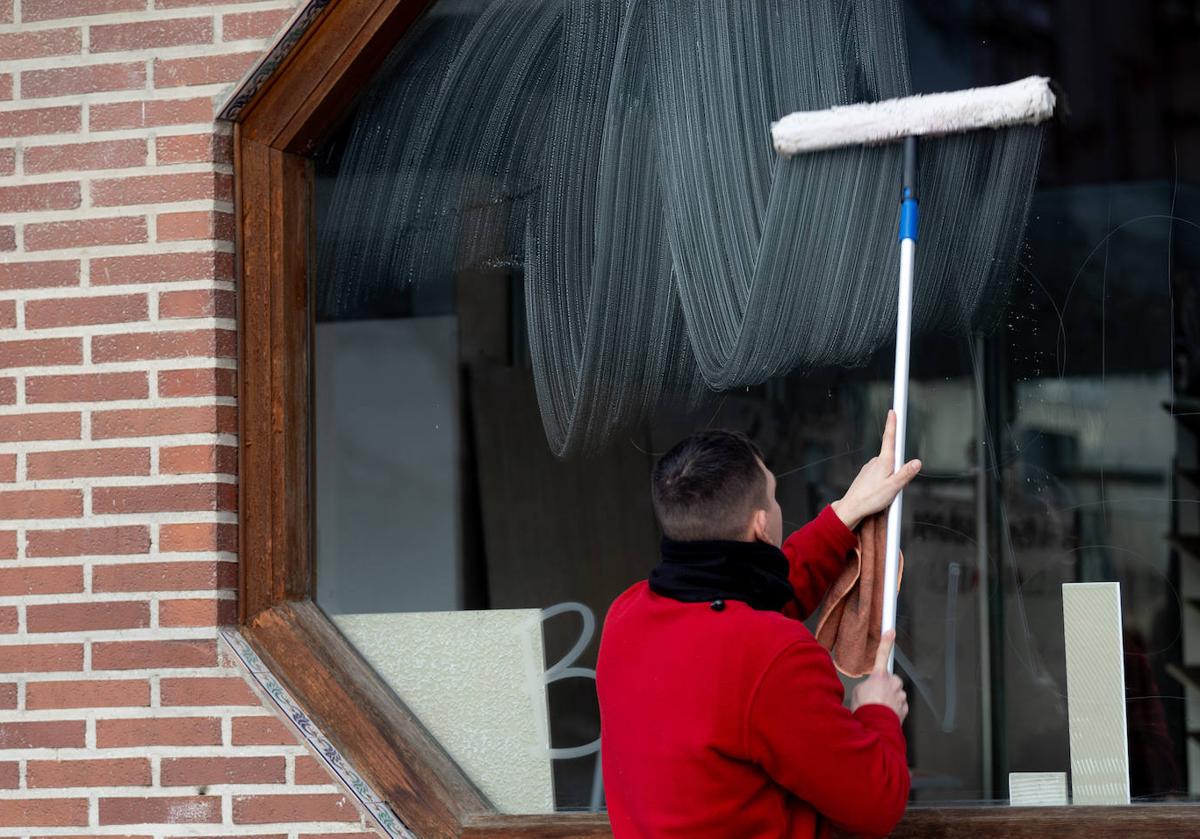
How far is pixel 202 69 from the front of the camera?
328 centimetres

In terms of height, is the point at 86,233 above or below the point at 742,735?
above

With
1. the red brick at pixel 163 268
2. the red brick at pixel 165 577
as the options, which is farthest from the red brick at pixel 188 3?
the red brick at pixel 165 577

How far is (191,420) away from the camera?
3238mm

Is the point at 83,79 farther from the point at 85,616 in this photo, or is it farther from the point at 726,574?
the point at 726,574

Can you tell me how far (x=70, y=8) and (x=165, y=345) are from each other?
32.2 inches

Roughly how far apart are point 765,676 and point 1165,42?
1611mm

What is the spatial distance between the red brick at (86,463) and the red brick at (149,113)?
2.39ft

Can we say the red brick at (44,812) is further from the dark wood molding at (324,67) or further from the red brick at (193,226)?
the dark wood molding at (324,67)

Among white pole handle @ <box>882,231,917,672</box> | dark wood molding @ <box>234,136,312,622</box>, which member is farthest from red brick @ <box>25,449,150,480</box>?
white pole handle @ <box>882,231,917,672</box>

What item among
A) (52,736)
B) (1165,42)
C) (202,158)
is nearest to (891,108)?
(1165,42)

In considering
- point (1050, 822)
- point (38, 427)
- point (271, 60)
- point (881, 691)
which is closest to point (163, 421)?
point (38, 427)

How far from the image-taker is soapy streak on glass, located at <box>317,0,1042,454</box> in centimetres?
307

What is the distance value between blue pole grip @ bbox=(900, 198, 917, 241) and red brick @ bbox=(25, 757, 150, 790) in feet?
6.41

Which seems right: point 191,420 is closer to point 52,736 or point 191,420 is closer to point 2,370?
point 2,370
